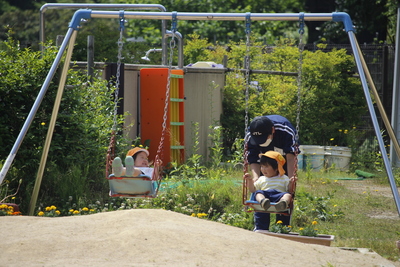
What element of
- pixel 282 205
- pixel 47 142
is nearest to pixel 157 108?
pixel 47 142

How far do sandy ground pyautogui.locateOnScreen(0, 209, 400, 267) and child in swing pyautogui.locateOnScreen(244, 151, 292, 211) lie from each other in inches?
32.2

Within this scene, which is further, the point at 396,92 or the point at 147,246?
the point at 396,92

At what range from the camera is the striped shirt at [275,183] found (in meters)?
6.25

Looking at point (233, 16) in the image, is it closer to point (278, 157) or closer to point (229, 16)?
point (229, 16)

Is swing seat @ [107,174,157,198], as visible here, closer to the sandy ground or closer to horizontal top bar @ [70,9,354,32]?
the sandy ground

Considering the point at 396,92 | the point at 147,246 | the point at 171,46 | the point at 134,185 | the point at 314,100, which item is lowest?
the point at 147,246

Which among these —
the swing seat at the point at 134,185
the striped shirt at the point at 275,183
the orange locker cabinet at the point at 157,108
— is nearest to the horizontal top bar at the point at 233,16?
the striped shirt at the point at 275,183

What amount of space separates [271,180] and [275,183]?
6cm

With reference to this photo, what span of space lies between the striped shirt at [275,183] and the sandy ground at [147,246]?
0.94 m

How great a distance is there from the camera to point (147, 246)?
4.69 meters

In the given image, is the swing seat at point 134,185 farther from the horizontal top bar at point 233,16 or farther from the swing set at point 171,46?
the horizontal top bar at point 233,16

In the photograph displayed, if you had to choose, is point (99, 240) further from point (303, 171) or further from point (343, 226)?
point (303, 171)

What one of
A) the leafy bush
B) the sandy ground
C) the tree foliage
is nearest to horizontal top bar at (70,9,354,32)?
the leafy bush

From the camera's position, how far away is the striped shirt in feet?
20.5
